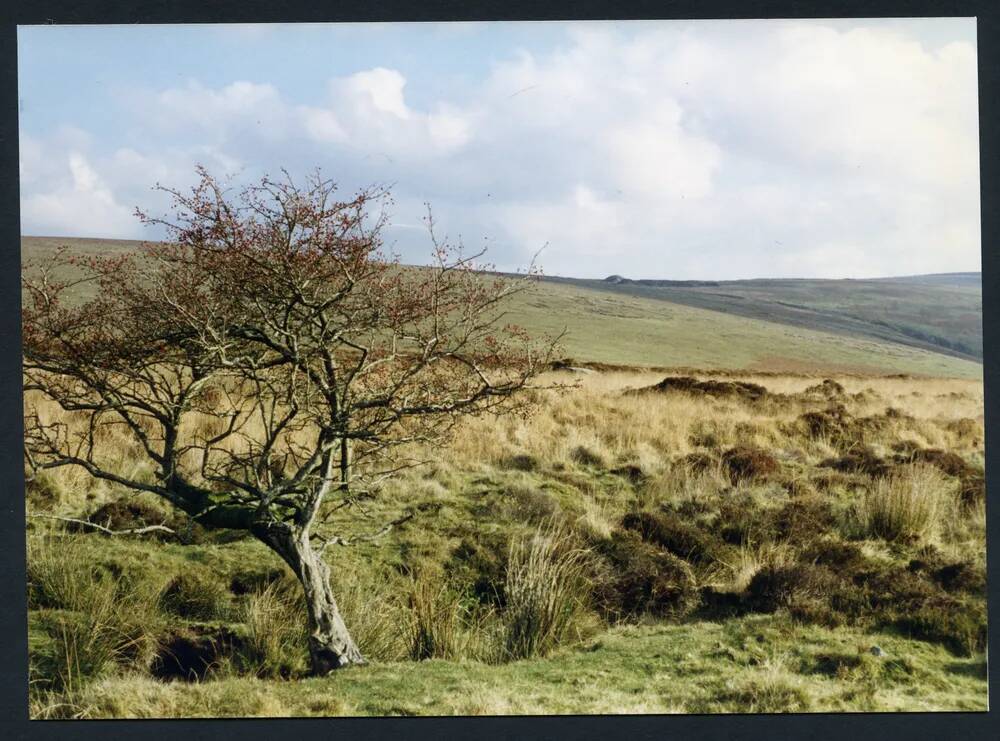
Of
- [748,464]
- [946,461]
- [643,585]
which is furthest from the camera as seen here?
[748,464]

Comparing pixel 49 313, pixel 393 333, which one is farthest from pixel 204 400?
pixel 393 333

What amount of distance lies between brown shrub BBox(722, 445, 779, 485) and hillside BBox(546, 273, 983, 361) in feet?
7.15

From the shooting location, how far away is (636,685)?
598 cm

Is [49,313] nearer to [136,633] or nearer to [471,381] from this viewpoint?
[136,633]

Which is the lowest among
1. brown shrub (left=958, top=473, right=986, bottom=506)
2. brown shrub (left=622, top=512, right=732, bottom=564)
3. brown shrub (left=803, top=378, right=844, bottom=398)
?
brown shrub (left=622, top=512, right=732, bottom=564)

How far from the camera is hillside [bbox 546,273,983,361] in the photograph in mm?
9781

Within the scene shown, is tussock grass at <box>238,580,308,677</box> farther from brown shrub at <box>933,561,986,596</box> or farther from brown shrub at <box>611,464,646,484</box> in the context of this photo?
brown shrub at <box>933,561,986,596</box>

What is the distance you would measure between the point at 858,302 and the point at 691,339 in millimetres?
3051

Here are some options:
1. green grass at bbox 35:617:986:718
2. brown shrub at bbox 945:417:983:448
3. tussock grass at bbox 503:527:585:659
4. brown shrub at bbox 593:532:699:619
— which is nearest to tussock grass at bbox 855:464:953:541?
brown shrub at bbox 945:417:983:448

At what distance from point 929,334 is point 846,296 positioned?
10.2ft

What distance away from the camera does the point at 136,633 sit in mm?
6492

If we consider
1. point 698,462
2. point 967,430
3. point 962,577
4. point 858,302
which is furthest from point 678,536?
point 858,302

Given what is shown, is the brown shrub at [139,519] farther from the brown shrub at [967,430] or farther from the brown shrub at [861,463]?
the brown shrub at [967,430]

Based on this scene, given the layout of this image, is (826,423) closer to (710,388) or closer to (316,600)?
(710,388)
